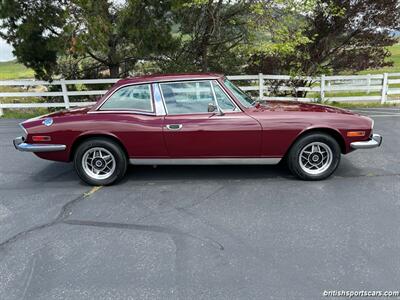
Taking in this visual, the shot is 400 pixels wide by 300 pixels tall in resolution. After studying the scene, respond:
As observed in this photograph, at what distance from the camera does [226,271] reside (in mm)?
2629

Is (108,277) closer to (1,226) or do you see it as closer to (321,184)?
(1,226)

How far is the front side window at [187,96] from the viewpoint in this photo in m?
4.25

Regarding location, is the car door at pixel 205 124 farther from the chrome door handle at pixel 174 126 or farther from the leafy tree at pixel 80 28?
the leafy tree at pixel 80 28

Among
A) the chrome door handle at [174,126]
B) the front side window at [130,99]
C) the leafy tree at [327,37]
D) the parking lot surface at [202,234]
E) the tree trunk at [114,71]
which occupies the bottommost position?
the parking lot surface at [202,234]

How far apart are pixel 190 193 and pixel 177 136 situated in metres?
0.76

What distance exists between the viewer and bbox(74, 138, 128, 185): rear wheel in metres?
4.32

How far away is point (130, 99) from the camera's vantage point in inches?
173

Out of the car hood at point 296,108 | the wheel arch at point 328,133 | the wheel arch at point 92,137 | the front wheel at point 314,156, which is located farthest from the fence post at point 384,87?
the wheel arch at point 92,137

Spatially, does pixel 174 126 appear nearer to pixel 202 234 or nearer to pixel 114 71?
pixel 202 234

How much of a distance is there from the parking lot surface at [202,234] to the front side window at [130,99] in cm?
106

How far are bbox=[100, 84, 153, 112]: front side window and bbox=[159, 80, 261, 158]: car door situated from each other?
0.25 m

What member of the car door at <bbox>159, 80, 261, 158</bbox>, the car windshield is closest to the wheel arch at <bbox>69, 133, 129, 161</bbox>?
the car door at <bbox>159, 80, 261, 158</bbox>

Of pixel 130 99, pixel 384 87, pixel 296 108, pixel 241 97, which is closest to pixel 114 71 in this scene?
pixel 130 99

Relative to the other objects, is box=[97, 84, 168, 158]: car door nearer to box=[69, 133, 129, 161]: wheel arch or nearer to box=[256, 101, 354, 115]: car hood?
box=[69, 133, 129, 161]: wheel arch
